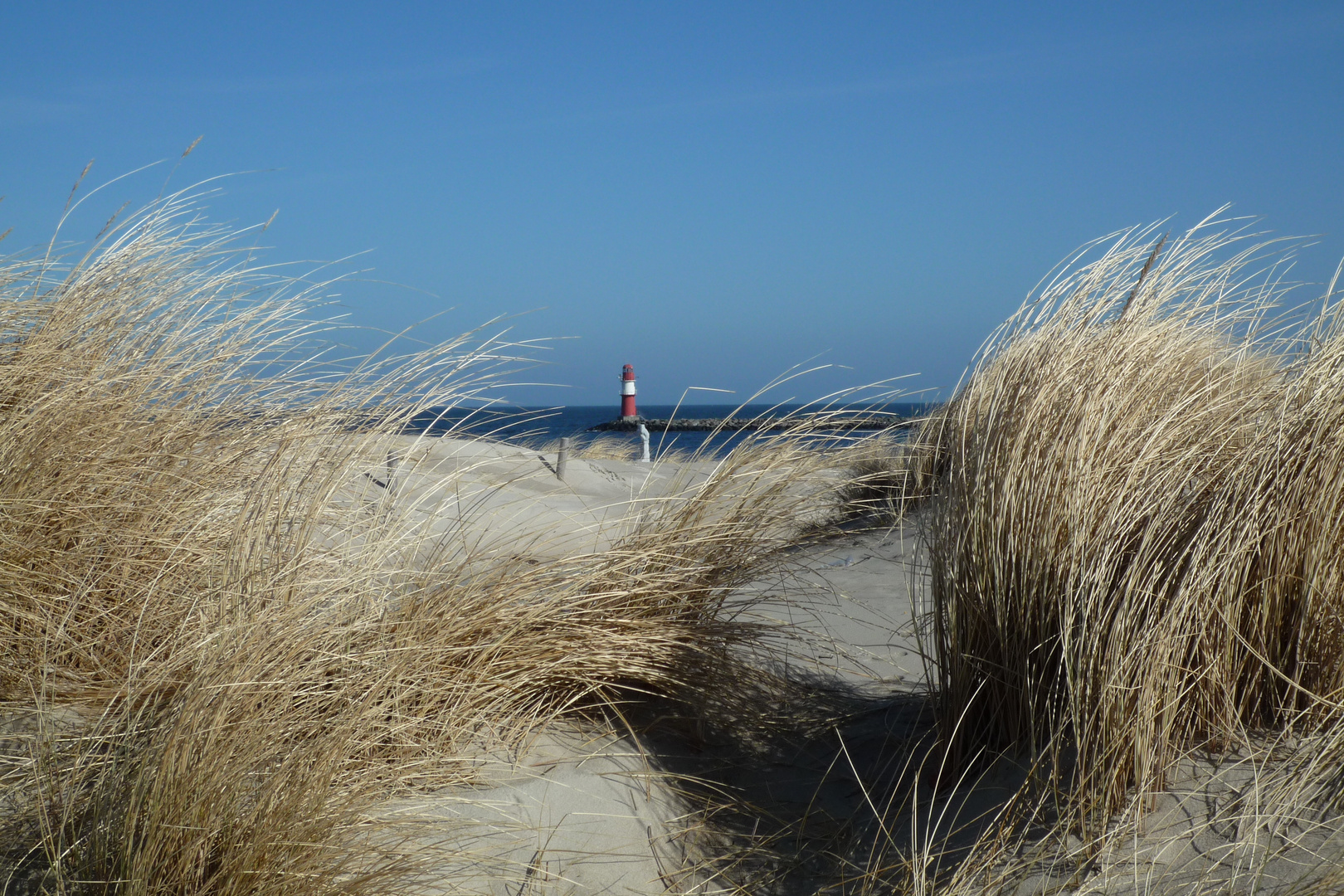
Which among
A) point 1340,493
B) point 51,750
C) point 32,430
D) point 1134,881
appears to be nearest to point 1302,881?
point 1134,881

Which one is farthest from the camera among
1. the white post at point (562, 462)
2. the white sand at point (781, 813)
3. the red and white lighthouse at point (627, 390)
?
the red and white lighthouse at point (627, 390)

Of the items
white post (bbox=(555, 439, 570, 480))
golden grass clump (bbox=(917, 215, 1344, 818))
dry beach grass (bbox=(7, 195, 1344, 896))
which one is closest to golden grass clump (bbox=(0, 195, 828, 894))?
dry beach grass (bbox=(7, 195, 1344, 896))

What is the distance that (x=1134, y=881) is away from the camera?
1.42 metres

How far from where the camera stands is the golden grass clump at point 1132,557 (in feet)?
5.33

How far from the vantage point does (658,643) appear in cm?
241

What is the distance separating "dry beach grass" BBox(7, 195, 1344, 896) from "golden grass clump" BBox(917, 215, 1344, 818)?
11 mm

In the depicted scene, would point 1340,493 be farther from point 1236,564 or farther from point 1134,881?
Answer: point 1134,881

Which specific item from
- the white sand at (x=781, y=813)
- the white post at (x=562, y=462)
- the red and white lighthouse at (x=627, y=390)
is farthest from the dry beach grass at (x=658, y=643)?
the red and white lighthouse at (x=627, y=390)

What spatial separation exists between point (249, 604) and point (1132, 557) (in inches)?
71.7

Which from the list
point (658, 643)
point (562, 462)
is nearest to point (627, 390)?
point (562, 462)

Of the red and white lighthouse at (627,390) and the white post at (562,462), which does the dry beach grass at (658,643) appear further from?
the red and white lighthouse at (627,390)

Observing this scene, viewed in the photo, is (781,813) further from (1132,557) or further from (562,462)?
(562,462)

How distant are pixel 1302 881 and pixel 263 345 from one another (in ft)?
10.0

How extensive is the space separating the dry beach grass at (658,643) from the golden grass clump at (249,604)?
0.04 feet
